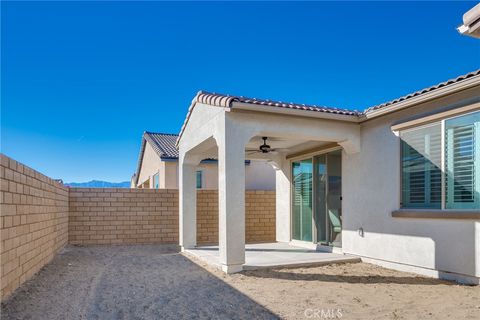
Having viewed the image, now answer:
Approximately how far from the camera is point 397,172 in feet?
27.0

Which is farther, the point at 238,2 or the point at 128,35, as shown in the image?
the point at 128,35

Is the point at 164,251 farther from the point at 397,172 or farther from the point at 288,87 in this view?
the point at 288,87

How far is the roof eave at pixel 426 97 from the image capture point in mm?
6484

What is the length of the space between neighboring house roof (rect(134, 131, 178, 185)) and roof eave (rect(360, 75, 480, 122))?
10.8 metres

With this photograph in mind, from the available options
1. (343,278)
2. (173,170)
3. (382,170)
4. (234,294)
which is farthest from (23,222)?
(173,170)

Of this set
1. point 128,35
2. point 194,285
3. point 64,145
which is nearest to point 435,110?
point 194,285

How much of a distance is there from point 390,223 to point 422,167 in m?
1.52

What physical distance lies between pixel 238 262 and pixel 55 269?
4121mm

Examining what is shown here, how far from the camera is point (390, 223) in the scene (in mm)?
8359

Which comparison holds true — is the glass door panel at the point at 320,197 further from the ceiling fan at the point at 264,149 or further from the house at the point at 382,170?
the ceiling fan at the point at 264,149

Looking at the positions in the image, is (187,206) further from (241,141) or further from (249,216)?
(241,141)

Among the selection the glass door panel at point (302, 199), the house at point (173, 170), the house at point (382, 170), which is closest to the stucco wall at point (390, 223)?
the house at point (382, 170)

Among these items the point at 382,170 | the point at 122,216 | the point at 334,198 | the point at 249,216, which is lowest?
the point at 249,216

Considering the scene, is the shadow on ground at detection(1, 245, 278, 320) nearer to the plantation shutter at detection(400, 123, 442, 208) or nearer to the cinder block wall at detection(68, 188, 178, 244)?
the cinder block wall at detection(68, 188, 178, 244)
